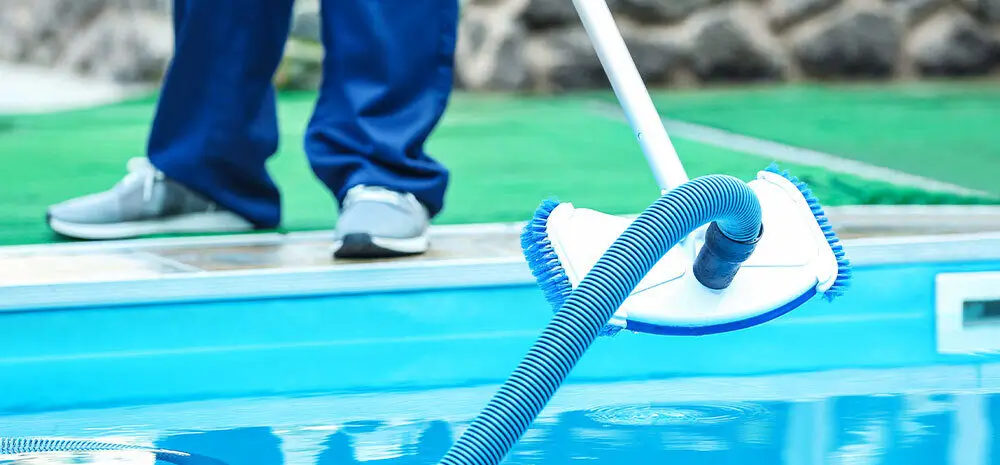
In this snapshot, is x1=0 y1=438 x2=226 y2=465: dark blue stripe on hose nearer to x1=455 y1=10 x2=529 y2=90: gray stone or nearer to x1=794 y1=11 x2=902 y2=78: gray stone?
x1=455 y1=10 x2=529 y2=90: gray stone

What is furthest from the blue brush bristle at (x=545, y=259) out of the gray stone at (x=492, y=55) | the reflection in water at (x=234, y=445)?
the gray stone at (x=492, y=55)

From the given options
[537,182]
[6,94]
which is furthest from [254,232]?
[6,94]

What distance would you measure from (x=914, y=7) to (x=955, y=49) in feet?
0.65

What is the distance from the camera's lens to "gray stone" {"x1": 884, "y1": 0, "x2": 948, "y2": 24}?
4480mm

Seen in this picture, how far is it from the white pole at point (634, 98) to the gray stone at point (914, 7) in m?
3.64

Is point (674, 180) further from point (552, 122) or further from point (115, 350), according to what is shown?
point (552, 122)

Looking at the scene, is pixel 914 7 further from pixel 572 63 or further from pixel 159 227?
pixel 159 227

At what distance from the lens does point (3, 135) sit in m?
2.91

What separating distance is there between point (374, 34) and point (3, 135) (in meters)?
1.75

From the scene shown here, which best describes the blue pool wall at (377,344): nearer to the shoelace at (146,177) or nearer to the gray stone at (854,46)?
the shoelace at (146,177)

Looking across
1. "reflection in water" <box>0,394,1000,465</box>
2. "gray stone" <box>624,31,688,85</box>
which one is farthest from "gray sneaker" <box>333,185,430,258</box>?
"gray stone" <box>624,31,688,85</box>

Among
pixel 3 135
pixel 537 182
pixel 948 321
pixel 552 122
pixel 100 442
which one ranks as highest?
pixel 552 122

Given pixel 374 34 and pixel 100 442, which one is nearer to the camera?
pixel 100 442

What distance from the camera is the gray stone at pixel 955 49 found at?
442 centimetres
